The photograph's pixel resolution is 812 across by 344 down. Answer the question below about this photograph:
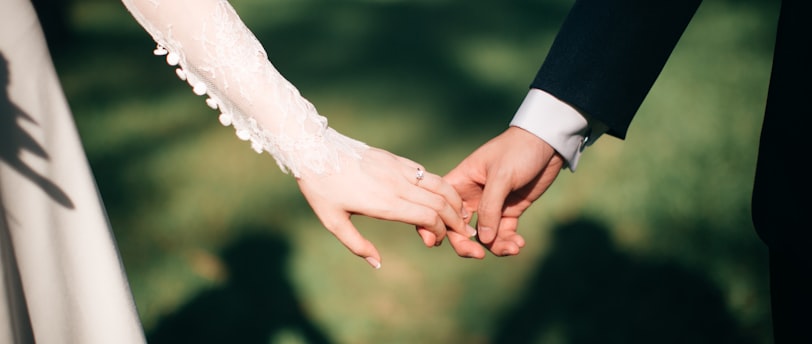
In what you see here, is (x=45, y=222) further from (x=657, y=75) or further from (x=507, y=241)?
(x=657, y=75)

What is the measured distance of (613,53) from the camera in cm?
86

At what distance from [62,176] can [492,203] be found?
1.77 ft

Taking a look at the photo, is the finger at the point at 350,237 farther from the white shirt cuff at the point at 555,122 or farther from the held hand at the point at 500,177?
the white shirt cuff at the point at 555,122

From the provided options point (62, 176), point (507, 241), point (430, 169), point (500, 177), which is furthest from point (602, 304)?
point (62, 176)

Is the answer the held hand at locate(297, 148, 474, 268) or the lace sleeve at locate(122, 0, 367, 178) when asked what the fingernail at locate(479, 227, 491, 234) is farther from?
the lace sleeve at locate(122, 0, 367, 178)

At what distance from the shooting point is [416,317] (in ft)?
4.93

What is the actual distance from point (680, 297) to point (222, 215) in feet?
3.41

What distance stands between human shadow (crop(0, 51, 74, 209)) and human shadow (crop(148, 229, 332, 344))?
0.76 meters

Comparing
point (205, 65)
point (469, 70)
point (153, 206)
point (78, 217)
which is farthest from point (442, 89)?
point (78, 217)

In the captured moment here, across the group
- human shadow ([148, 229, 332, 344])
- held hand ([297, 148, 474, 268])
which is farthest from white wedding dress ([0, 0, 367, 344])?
human shadow ([148, 229, 332, 344])

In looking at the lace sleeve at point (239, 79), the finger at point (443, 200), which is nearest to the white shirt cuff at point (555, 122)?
the finger at point (443, 200)

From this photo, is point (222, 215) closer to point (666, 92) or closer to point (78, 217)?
point (78, 217)

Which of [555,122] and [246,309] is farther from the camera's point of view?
[246,309]

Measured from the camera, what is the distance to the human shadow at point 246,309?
1.47 m
